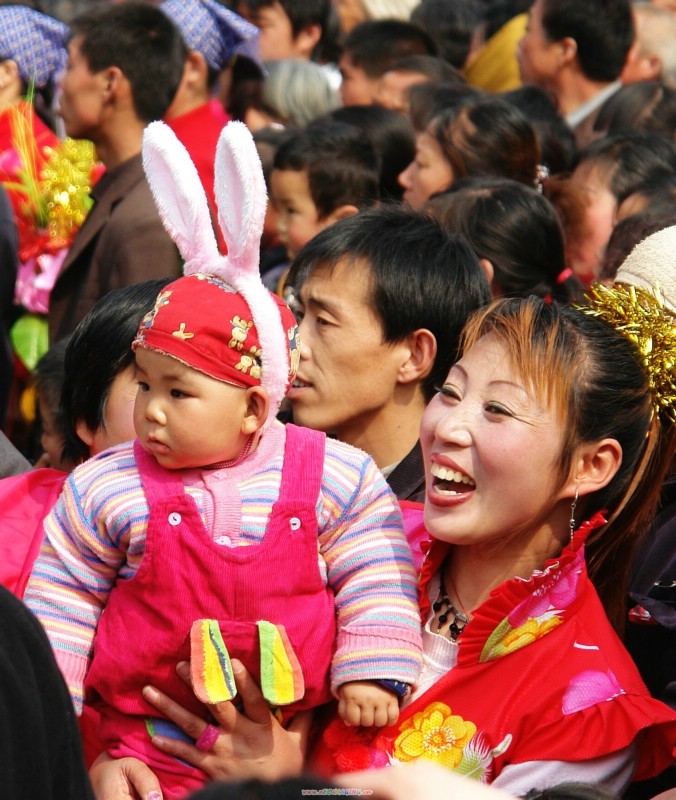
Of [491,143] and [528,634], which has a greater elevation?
[528,634]

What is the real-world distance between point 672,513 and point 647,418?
Answer: 0.40 m

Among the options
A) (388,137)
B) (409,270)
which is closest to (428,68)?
(388,137)

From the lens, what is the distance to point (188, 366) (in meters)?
2.40

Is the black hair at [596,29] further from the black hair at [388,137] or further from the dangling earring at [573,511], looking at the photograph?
the dangling earring at [573,511]

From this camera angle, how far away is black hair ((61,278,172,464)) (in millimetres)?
2975

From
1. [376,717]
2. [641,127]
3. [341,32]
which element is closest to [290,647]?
[376,717]

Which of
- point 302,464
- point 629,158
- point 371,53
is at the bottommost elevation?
point 371,53

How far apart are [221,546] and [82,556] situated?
29cm

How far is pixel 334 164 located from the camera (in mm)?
5262

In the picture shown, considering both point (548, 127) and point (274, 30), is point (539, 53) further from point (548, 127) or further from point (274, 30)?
point (274, 30)

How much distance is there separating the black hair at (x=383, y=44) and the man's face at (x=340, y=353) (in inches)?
191

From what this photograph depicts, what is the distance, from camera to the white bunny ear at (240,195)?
243 centimetres

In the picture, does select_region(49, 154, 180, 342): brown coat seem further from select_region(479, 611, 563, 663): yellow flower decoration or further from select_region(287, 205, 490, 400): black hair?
select_region(479, 611, 563, 663): yellow flower decoration

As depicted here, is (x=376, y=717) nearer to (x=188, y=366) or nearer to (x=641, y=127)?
(x=188, y=366)
